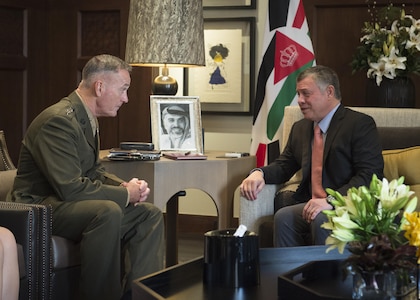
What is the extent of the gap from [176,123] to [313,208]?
1.16 meters

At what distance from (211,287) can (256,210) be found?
1.51 metres

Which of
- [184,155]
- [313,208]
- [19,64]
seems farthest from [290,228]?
[19,64]

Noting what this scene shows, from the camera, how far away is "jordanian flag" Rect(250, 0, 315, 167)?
4762 millimetres

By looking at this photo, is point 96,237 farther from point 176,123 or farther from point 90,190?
point 176,123

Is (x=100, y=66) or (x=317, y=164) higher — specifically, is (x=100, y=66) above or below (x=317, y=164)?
above

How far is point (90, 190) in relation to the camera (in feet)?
11.0

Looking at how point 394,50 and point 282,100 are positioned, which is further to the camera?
point 282,100

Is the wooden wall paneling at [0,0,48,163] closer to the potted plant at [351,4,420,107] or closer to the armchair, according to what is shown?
the potted plant at [351,4,420,107]

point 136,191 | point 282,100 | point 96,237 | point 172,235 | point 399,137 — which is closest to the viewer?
point 96,237

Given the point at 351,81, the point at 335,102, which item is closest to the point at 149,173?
the point at 335,102

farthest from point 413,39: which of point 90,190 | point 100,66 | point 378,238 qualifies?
point 378,238

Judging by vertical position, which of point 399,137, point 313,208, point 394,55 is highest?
point 394,55

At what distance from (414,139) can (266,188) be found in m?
0.76

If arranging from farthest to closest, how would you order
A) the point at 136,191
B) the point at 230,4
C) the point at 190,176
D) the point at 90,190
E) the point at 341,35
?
the point at 230,4
the point at 341,35
the point at 190,176
the point at 136,191
the point at 90,190
